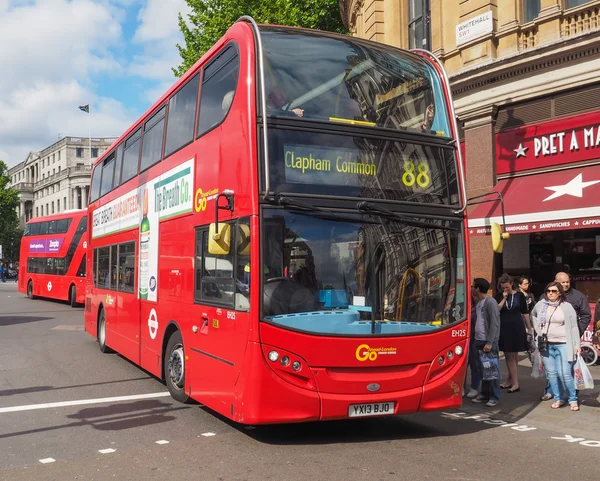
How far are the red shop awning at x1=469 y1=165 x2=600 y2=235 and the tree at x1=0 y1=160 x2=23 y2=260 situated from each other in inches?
3325

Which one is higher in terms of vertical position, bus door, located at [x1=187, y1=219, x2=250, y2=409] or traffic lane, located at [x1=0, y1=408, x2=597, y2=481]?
bus door, located at [x1=187, y1=219, x2=250, y2=409]

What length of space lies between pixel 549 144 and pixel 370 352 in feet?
33.5

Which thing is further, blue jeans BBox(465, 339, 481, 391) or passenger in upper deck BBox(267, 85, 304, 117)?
blue jeans BBox(465, 339, 481, 391)

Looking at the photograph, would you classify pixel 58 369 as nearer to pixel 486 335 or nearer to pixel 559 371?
pixel 486 335

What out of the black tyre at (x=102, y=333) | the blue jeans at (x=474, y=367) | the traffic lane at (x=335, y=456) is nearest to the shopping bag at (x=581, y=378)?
the blue jeans at (x=474, y=367)

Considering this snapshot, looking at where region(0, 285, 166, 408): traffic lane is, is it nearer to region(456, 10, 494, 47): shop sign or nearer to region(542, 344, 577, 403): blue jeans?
region(542, 344, 577, 403): blue jeans

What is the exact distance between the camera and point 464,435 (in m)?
7.58

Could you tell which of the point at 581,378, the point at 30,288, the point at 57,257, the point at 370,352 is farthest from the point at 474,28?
the point at 30,288

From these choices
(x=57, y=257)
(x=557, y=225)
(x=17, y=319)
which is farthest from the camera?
(x=57, y=257)

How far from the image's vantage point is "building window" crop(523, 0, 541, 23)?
627 inches

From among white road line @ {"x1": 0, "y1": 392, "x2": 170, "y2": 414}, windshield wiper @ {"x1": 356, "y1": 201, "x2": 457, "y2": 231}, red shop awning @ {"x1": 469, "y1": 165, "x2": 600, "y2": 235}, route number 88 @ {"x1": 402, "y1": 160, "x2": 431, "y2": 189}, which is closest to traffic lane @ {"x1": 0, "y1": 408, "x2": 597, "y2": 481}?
white road line @ {"x1": 0, "y1": 392, "x2": 170, "y2": 414}

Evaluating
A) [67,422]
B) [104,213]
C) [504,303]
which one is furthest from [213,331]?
[104,213]

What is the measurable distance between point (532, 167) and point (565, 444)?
31.2ft

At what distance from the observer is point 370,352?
6.77 meters
